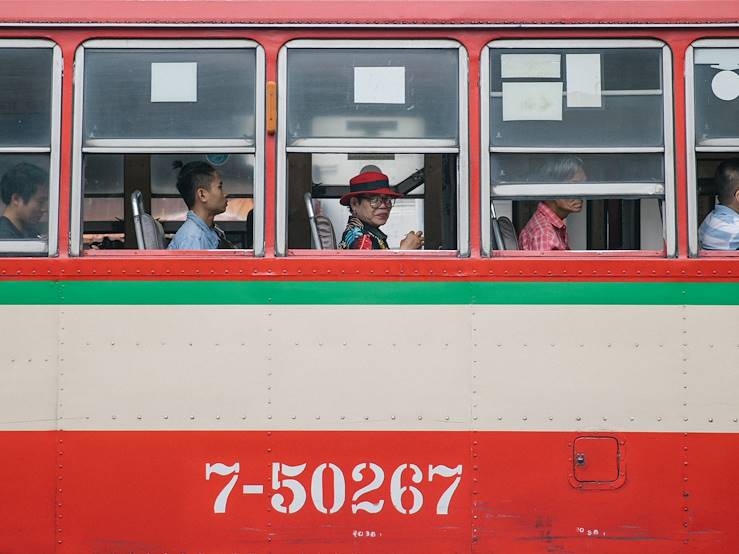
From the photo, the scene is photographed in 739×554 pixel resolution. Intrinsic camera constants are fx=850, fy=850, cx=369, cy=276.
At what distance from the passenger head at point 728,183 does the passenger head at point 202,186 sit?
259 cm

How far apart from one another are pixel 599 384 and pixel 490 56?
1.70 m

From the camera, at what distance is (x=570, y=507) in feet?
13.6

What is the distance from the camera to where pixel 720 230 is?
4320 mm

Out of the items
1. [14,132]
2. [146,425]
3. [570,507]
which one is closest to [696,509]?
[570,507]

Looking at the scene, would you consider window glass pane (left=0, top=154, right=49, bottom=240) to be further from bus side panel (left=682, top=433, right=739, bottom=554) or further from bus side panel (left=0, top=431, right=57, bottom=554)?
bus side panel (left=682, top=433, right=739, bottom=554)

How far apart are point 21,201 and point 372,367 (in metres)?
1.94

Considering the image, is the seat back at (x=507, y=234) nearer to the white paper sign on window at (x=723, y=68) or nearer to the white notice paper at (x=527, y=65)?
the white notice paper at (x=527, y=65)

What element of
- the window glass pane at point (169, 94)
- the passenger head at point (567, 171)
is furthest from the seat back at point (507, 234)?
the window glass pane at point (169, 94)

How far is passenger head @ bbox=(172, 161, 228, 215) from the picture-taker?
444cm

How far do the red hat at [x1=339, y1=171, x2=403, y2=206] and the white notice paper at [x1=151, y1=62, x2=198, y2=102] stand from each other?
0.91 meters

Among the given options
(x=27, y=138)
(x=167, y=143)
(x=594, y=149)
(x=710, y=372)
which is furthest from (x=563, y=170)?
(x=27, y=138)

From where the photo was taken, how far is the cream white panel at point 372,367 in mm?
4148

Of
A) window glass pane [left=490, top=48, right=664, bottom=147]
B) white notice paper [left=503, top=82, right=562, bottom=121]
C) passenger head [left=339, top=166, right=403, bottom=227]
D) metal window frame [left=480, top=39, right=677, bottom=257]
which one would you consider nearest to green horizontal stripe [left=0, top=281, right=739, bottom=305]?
metal window frame [left=480, top=39, right=677, bottom=257]

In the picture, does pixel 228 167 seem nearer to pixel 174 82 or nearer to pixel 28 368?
pixel 174 82
